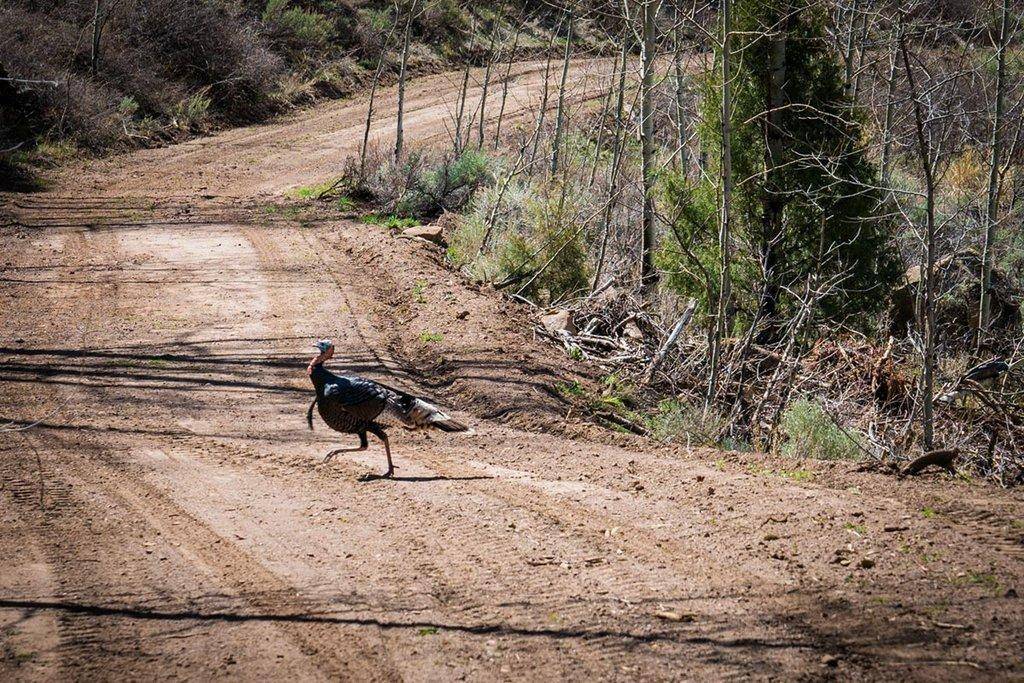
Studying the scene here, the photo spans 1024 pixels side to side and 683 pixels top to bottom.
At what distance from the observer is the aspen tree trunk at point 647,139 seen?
12.3 m

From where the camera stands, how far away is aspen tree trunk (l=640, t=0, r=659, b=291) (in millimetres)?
12289

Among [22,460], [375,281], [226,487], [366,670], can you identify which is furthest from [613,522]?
[375,281]

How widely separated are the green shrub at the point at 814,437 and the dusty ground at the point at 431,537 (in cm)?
126

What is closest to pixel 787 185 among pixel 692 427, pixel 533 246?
pixel 533 246

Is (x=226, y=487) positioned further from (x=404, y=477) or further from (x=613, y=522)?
(x=613, y=522)

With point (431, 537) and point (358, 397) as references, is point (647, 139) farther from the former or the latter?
point (431, 537)

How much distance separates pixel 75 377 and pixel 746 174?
10035 millimetres

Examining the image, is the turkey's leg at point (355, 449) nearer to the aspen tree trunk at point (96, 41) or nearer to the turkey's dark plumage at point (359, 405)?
the turkey's dark plumage at point (359, 405)

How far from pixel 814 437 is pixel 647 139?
604 cm

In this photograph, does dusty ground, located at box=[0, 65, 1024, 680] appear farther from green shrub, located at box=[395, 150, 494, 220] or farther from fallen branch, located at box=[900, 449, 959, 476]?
green shrub, located at box=[395, 150, 494, 220]

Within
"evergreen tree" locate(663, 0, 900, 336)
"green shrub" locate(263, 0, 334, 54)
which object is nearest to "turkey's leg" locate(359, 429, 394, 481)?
"evergreen tree" locate(663, 0, 900, 336)

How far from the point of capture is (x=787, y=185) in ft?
45.9

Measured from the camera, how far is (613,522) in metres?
6.32

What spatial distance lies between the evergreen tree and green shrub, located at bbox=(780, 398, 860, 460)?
4.60 meters
